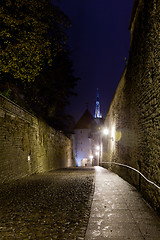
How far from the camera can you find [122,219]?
129 inches

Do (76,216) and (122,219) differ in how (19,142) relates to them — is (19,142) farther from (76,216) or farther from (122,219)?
(122,219)

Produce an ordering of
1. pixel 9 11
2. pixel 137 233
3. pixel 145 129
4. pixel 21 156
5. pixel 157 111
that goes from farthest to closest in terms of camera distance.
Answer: pixel 21 156, pixel 9 11, pixel 145 129, pixel 157 111, pixel 137 233

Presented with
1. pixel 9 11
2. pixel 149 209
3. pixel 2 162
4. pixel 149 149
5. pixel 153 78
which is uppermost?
pixel 9 11

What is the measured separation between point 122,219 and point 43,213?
1.54 meters

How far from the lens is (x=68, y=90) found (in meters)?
21.2

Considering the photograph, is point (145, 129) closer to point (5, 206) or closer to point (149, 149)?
point (149, 149)

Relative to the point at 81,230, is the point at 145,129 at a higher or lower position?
higher

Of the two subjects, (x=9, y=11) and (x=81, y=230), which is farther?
(x=9, y=11)

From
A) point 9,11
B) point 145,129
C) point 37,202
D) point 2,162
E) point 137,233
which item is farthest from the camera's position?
point 9,11

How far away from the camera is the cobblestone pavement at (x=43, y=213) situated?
108 inches

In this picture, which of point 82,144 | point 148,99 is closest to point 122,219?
point 148,99

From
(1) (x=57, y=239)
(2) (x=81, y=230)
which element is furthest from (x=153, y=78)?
(1) (x=57, y=239)

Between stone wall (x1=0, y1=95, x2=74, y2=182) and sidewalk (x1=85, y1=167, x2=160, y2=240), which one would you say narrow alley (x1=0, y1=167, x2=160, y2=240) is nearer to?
sidewalk (x1=85, y1=167, x2=160, y2=240)

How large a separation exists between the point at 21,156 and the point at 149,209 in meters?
5.99
